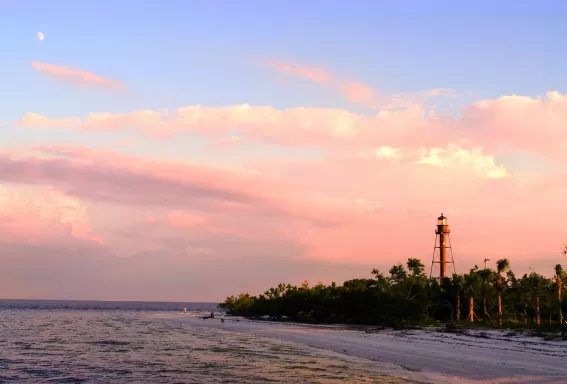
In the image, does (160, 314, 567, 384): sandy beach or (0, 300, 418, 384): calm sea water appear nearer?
(160, 314, 567, 384): sandy beach

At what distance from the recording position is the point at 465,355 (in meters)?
35.6

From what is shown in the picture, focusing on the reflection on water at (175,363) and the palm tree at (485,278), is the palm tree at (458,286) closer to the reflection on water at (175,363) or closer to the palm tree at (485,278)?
the palm tree at (485,278)

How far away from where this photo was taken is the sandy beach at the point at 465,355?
87.2 feet

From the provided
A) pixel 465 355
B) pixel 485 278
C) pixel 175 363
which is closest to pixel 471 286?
pixel 485 278

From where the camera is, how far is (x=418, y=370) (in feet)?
98.2

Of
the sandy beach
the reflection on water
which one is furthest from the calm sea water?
the sandy beach

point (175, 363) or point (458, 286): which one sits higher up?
point (458, 286)

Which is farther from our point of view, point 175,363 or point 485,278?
point 485,278

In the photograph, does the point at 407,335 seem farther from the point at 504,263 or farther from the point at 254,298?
the point at 254,298

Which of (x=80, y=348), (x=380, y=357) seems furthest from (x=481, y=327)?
(x=80, y=348)

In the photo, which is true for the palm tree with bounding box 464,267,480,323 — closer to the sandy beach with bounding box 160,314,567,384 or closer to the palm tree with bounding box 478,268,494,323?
the palm tree with bounding box 478,268,494,323

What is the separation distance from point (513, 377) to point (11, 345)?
134 ft

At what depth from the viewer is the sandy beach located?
87.2ft

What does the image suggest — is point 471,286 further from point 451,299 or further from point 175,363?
point 175,363
